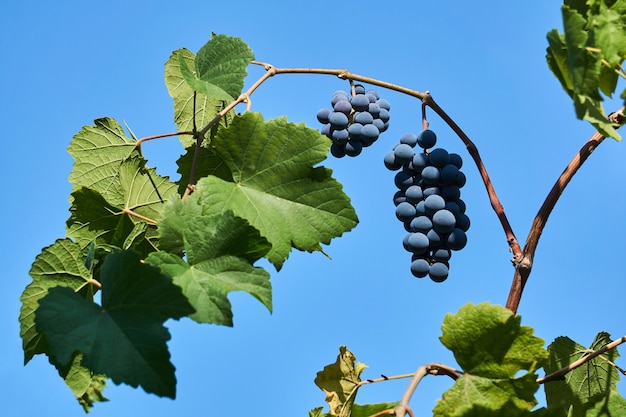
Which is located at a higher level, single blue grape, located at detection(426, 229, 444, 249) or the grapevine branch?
the grapevine branch

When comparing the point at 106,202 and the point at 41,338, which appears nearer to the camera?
the point at 41,338

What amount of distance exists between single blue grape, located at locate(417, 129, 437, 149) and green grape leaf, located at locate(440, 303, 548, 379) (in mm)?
618

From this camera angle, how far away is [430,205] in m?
2.28

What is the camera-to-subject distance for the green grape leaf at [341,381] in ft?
7.21

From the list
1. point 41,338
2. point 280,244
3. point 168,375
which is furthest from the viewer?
point 41,338

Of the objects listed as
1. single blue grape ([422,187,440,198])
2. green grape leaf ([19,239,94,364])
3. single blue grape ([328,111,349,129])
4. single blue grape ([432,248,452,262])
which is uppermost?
single blue grape ([328,111,349,129])

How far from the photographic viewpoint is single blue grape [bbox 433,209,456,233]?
2248mm

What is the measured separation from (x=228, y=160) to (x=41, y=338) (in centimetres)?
69

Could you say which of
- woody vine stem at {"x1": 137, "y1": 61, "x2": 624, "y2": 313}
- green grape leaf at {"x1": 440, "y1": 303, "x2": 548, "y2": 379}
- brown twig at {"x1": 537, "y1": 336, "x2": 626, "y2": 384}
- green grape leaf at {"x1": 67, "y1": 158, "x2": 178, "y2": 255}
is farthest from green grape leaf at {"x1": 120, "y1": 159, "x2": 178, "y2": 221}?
brown twig at {"x1": 537, "y1": 336, "x2": 626, "y2": 384}

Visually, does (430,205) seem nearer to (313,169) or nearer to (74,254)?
(313,169)

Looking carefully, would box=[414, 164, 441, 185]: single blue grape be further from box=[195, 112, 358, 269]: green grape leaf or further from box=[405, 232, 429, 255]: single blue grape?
box=[195, 112, 358, 269]: green grape leaf

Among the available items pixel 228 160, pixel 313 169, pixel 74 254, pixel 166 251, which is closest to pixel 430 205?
pixel 313 169

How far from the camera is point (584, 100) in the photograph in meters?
1.63

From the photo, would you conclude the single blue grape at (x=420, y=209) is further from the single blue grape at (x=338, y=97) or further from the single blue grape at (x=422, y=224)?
the single blue grape at (x=338, y=97)
